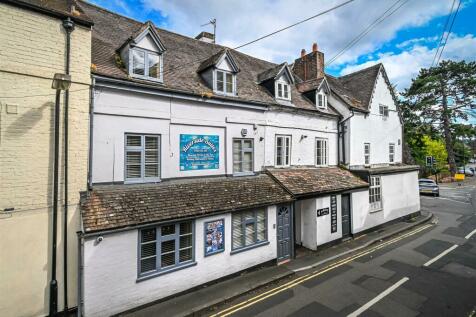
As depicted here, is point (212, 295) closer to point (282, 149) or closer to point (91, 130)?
point (91, 130)

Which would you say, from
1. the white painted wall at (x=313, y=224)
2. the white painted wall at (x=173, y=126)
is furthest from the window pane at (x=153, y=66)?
the white painted wall at (x=313, y=224)

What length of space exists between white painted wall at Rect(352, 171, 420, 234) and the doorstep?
7.04 meters

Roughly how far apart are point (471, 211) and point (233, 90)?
23550mm

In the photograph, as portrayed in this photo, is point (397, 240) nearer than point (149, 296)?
No

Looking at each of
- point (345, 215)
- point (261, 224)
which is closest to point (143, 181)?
point (261, 224)

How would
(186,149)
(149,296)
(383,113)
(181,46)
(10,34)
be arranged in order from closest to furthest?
(10,34)
(149,296)
(186,149)
(181,46)
(383,113)

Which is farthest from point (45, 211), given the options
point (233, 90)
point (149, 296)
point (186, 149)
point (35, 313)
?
point (233, 90)

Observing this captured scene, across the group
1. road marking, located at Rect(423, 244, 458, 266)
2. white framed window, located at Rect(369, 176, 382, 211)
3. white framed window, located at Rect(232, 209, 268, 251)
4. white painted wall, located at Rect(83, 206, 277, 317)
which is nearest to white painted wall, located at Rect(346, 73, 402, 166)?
white framed window, located at Rect(369, 176, 382, 211)

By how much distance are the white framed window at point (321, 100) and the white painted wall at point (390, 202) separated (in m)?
5.74

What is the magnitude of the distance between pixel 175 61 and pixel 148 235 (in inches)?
305

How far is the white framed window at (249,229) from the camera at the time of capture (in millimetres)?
10000

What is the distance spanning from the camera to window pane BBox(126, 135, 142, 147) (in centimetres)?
862

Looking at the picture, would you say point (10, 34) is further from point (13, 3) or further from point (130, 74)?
point (130, 74)

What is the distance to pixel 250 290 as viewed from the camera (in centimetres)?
875
